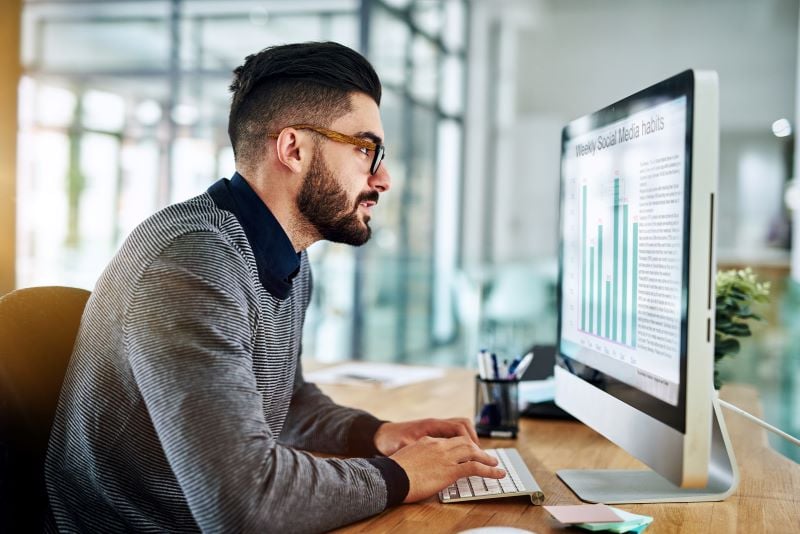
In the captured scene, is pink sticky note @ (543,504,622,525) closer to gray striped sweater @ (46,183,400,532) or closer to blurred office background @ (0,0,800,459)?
gray striped sweater @ (46,183,400,532)

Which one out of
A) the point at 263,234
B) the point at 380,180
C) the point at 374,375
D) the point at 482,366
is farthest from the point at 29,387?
the point at 374,375

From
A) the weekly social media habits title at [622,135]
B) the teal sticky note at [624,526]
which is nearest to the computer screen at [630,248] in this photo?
the weekly social media habits title at [622,135]

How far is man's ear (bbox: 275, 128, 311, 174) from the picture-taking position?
124 cm

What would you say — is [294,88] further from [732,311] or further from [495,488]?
[732,311]

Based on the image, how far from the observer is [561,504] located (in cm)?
110

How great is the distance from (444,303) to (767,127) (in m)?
2.66

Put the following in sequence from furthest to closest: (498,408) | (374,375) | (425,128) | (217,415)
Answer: (425,128)
(374,375)
(498,408)
(217,415)

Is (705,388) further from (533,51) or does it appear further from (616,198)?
(533,51)

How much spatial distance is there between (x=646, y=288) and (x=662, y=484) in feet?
1.16

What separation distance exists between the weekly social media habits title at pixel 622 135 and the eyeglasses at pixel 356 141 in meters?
0.32

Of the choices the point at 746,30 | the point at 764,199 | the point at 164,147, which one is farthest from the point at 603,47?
the point at 164,147

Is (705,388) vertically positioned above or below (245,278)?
below

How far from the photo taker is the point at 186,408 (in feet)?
2.90

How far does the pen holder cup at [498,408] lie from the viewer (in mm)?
1490
